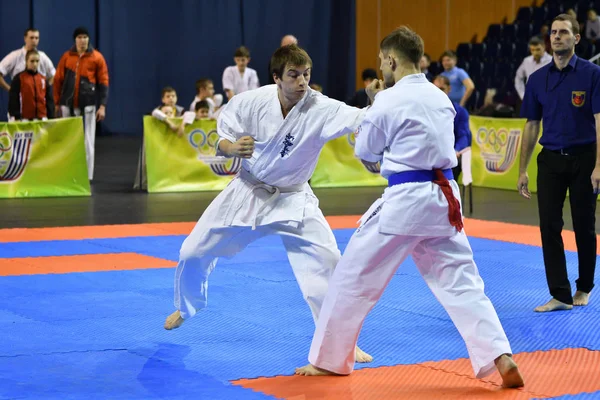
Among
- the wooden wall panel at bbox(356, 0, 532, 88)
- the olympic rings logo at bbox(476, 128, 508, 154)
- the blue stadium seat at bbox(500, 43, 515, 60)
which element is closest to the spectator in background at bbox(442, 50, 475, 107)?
the olympic rings logo at bbox(476, 128, 508, 154)

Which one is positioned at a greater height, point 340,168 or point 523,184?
point 523,184

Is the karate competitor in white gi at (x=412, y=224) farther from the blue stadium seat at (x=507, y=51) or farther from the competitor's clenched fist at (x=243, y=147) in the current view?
the blue stadium seat at (x=507, y=51)

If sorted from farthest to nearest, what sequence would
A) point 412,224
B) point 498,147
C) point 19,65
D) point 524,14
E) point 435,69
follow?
point 524,14 → point 435,69 → point 498,147 → point 19,65 → point 412,224

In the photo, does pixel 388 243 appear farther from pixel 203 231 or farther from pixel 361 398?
pixel 203 231

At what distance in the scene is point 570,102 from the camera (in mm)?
5484

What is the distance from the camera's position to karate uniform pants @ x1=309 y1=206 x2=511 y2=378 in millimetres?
3875

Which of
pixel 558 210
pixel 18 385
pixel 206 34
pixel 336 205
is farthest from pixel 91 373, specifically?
pixel 206 34

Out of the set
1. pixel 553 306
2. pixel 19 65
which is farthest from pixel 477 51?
pixel 553 306

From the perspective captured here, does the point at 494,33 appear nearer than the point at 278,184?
No

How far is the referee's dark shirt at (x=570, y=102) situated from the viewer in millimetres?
5453

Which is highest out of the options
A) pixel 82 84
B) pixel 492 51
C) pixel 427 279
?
pixel 492 51

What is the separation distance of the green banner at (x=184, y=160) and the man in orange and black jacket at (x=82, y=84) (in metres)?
0.86

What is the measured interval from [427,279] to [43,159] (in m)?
7.81

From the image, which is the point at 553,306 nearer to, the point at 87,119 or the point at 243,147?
the point at 243,147
